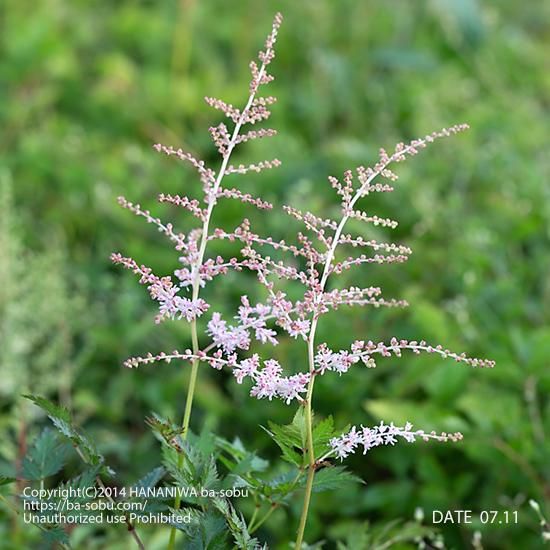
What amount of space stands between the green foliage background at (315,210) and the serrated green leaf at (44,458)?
369mm

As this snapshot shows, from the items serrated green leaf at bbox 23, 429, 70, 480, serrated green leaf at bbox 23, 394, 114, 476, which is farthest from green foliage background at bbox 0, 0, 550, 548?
serrated green leaf at bbox 23, 394, 114, 476

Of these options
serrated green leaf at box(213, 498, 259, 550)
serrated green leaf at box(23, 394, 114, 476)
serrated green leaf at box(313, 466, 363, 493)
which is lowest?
serrated green leaf at box(213, 498, 259, 550)

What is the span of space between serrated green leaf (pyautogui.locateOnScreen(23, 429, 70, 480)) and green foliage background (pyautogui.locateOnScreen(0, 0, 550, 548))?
37cm

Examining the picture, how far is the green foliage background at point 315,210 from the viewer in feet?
7.97

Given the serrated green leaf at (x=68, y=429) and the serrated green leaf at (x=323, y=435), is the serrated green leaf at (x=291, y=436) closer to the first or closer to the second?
the serrated green leaf at (x=323, y=435)

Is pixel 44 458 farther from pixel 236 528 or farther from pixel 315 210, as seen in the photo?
pixel 315 210

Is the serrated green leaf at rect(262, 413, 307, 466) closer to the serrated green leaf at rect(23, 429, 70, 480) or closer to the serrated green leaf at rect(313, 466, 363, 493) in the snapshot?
the serrated green leaf at rect(313, 466, 363, 493)

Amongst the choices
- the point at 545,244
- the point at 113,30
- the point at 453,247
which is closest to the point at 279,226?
the point at 453,247

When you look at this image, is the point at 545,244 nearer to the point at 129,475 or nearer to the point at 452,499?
the point at 452,499

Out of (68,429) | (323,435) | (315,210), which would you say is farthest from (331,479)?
(315,210)

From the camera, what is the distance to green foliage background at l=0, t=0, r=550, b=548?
2.43m

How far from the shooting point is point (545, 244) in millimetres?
3230

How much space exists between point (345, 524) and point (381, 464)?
12.2 inches

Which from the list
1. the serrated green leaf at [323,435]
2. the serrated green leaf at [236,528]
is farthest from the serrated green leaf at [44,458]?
the serrated green leaf at [323,435]
